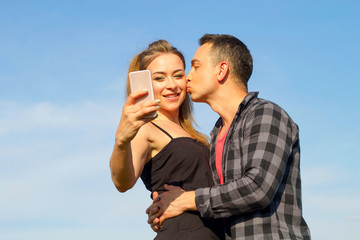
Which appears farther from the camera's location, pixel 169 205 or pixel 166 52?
pixel 166 52

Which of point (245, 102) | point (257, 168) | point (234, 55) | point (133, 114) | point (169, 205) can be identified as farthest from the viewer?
point (234, 55)

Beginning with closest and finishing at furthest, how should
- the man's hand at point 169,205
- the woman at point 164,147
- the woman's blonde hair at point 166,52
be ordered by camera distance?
the woman at point 164,147 < the man's hand at point 169,205 < the woman's blonde hair at point 166,52

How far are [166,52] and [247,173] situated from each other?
2897 millimetres

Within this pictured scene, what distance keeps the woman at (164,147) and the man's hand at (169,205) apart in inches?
4.6

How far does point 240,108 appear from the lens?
484 cm

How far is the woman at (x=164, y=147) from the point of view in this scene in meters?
4.30

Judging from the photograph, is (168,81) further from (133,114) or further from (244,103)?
(133,114)

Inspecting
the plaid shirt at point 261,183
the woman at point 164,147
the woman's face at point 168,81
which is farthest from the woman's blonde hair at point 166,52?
the plaid shirt at point 261,183

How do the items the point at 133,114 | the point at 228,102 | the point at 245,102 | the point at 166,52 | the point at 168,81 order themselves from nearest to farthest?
the point at 133,114, the point at 245,102, the point at 228,102, the point at 168,81, the point at 166,52

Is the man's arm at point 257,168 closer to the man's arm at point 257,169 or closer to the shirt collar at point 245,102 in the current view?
the man's arm at point 257,169

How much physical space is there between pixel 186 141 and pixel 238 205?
A: 1.60m

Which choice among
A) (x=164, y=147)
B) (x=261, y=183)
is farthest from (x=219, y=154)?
(x=261, y=183)

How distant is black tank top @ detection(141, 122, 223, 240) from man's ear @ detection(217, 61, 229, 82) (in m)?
1.01

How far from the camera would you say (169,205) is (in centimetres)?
498
